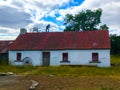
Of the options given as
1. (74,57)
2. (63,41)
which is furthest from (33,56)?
(74,57)

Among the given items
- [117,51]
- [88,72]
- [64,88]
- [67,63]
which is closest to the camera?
[64,88]

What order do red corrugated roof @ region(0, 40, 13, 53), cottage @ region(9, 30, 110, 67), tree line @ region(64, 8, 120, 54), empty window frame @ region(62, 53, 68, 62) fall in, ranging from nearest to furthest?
cottage @ region(9, 30, 110, 67), empty window frame @ region(62, 53, 68, 62), red corrugated roof @ region(0, 40, 13, 53), tree line @ region(64, 8, 120, 54)

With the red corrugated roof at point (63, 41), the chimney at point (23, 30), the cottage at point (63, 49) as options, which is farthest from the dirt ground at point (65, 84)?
the chimney at point (23, 30)

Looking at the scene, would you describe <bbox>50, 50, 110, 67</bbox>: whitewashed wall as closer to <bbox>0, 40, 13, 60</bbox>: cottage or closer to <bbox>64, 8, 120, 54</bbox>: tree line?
<bbox>0, 40, 13, 60</bbox>: cottage

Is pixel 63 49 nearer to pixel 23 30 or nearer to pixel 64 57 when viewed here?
pixel 64 57

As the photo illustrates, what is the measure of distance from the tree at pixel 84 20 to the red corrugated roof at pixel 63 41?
18.8m

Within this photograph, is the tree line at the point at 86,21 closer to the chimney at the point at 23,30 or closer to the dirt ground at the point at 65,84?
the chimney at the point at 23,30

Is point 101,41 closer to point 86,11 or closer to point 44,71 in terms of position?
point 44,71

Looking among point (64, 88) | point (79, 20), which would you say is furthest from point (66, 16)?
point (64, 88)

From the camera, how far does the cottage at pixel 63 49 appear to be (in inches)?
1289

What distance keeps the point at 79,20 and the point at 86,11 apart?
2.40 metres

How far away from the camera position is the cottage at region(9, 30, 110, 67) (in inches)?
1289

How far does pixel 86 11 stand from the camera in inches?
2274

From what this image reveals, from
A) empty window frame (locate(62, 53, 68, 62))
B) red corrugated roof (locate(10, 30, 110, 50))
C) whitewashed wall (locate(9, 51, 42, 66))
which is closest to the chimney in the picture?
red corrugated roof (locate(10, 30, 110, 50))
